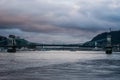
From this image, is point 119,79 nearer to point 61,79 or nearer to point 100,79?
point 100,79

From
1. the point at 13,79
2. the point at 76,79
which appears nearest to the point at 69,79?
the point at 76,79

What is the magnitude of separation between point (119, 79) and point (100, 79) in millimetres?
2093

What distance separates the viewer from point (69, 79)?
4109 cm

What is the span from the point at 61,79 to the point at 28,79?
358 centimetres

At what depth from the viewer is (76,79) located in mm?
41312

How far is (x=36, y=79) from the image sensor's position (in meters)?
41.1

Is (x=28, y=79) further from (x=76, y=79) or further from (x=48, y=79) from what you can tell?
(x=76, y=79)

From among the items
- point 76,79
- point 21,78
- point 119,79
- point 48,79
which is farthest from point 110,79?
point 21,78

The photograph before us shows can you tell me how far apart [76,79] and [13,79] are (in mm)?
6828

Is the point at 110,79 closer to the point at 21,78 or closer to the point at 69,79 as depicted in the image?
the point at 69,79

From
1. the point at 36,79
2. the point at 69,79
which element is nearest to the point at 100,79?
the point at 69,79

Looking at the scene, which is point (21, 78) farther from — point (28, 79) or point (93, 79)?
point (93, 79)

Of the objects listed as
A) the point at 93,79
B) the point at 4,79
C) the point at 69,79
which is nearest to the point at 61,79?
the point at 69,79

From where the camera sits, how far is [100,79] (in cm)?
4144
